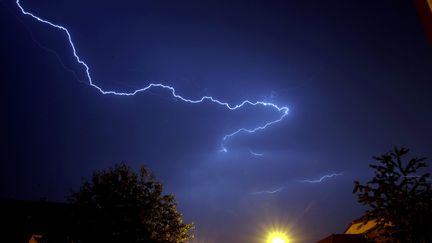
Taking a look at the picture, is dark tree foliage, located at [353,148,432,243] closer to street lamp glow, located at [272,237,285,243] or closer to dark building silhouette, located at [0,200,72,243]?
street lamp glow, located at [272,237,285,243]

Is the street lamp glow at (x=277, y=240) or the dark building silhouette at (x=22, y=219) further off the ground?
the dark building silhouette at (x=22, y=219)

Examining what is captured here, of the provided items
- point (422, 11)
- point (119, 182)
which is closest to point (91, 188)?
point (119, 182)

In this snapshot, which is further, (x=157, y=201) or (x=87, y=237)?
(x=157, y=201)

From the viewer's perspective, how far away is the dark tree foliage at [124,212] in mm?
10594

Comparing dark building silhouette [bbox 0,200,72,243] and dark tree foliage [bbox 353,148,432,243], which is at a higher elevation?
dark building silhouette [bbox 0,200,72,243]

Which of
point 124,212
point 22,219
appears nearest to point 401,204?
point 124,212

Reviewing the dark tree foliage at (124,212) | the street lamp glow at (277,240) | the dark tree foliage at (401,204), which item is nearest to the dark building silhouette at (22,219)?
the dark tree foliage at (124,212)

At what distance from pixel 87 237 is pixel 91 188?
6.50ft

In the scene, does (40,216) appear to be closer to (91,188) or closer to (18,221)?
(18,221)

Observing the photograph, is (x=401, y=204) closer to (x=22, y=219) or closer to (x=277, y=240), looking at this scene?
(x=277, y=240)

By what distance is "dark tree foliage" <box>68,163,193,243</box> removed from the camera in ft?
34.8

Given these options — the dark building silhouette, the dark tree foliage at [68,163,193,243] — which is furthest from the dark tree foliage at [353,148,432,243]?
the dark building silhouette

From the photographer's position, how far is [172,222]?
43.3 feet

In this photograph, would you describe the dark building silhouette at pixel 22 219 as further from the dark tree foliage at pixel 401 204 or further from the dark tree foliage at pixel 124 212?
the dark tree foliage at pixel 401 204
